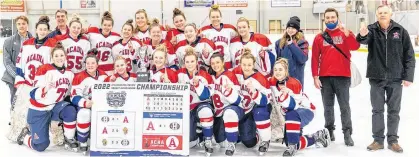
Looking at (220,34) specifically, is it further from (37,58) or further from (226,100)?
(37,58)

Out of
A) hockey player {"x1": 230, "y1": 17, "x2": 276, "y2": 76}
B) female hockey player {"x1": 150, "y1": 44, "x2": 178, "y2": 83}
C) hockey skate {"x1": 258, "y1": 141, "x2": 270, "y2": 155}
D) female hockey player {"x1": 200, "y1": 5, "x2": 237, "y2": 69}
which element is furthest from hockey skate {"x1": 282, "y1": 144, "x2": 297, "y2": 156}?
female hockey player {"x1": 150, "y1": 44, "x2": 178, "y2": 83}

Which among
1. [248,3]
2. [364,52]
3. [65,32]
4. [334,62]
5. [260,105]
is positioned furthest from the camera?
[248,3]

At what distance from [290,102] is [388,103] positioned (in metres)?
0.75

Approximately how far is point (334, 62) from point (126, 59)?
5.08 ft

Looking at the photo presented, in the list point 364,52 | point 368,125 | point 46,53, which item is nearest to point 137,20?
point 46,53

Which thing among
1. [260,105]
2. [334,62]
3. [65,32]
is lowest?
[260,105]

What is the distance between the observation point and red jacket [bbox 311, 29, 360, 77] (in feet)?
10.5

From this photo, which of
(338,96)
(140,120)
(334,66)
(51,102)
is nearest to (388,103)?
(338,96)

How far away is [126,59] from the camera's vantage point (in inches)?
133

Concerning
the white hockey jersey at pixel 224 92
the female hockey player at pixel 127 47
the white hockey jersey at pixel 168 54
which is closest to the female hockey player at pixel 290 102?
the white hockey jersey at pixel 224 92

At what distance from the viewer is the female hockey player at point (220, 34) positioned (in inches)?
132

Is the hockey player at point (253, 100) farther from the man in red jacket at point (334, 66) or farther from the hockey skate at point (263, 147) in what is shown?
the man in red jacket at point (334, 66)

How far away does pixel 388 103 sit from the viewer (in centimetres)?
312

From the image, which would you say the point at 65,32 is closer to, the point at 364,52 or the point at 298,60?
the point at 298,60
